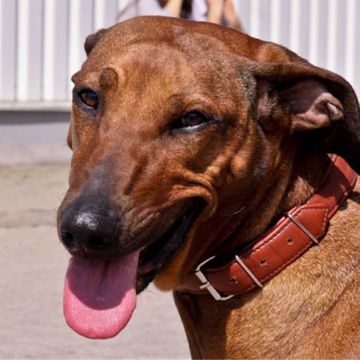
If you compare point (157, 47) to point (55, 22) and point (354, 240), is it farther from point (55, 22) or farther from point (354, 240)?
point (55, 22)

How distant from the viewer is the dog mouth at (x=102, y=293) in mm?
3854

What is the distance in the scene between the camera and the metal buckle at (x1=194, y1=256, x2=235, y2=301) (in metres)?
4.14

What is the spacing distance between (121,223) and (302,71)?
2.87ft

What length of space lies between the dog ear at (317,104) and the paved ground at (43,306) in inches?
104

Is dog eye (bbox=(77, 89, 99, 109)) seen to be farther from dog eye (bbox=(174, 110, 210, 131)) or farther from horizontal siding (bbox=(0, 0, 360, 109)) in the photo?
horizontal siding (bbox=(0, 0, 360, 109))

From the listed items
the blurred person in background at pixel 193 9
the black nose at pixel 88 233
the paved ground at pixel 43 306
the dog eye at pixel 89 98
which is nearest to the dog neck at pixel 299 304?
the black nose at pixel 88 233

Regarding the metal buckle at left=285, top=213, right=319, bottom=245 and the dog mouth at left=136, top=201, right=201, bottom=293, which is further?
the metal buckle at left=285, top=213, right=319, bottom=245

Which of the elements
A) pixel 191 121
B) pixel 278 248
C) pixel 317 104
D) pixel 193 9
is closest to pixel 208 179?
pixel 191 121

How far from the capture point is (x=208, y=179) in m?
3.94

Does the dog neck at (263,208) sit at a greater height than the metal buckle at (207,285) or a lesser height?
greater

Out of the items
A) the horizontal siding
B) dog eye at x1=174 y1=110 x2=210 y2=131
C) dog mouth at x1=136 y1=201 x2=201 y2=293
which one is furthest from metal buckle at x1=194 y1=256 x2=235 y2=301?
the horizontal siding

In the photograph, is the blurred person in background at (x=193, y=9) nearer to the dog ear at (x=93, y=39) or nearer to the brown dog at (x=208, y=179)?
the dog ear at (x=93, y=39)

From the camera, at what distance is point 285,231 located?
13.3ft

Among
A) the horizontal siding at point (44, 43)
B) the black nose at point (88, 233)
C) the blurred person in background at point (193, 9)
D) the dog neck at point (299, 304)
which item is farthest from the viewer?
the horizontal siding at point (44, 43)
